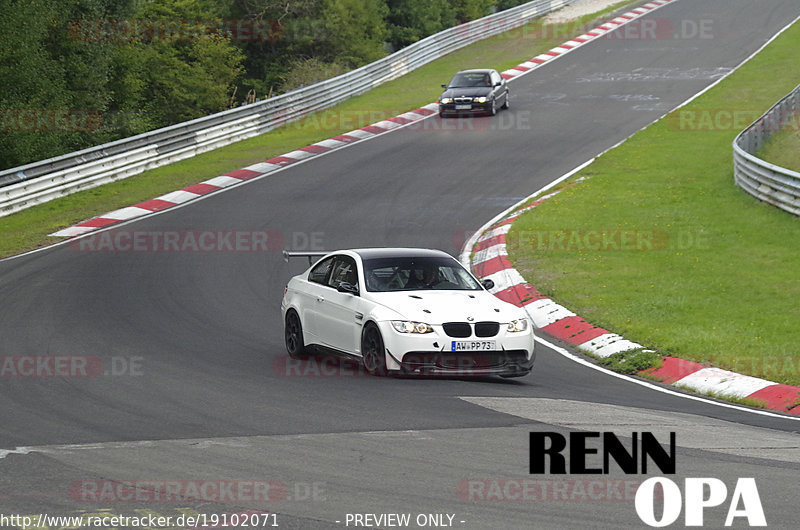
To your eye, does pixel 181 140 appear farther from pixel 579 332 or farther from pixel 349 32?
pixel 349 32

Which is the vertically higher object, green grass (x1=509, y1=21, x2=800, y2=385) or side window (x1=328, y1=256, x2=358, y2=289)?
side window (x1=328, y1=256, x2=358, y2=289)

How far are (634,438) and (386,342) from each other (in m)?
3.80

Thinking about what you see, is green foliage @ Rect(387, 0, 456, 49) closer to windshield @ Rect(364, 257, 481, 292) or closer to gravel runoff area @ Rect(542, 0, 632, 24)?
gravel runoff area @ Rect(542, 0, 632, 24)

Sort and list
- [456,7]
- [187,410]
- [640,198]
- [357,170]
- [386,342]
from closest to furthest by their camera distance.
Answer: [187,410] → [386,342] → [640,198] → [357,170] → [456,7]

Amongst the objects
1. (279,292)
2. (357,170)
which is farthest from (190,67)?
(279,292)

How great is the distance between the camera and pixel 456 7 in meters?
64.6

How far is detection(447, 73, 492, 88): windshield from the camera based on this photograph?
3575 cm

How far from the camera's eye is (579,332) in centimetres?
1494

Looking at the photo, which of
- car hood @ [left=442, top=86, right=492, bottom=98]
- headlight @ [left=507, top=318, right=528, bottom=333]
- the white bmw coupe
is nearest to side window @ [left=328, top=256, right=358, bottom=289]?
the white bmw coupe

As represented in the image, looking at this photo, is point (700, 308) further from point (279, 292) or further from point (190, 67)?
point (190, 67)

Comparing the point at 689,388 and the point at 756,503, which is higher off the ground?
the point at 756,503

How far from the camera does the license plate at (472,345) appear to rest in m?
11.7

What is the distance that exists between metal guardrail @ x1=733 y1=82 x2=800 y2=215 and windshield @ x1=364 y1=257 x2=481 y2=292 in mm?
9658

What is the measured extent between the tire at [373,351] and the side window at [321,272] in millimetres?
1548
